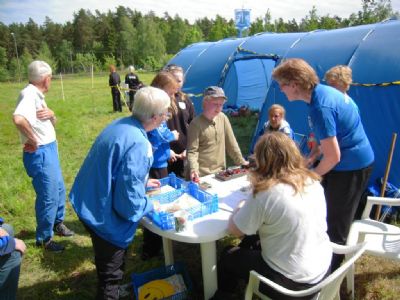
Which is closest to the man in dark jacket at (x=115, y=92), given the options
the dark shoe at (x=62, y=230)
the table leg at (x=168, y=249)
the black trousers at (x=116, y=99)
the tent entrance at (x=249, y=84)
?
the black trousers at (x=116, y=99)

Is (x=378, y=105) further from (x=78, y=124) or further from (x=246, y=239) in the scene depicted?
(x=78, y=124)

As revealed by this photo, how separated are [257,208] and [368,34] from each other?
4050 mm

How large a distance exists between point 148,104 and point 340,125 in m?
1.29

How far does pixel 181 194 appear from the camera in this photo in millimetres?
2393

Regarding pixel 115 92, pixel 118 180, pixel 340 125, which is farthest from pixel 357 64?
pixel 115 92

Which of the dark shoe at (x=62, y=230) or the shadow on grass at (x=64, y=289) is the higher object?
the dark shoe at (x=62, y=230)

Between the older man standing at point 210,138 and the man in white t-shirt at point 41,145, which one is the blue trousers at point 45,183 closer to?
the man in white t-shirt at point 41,145

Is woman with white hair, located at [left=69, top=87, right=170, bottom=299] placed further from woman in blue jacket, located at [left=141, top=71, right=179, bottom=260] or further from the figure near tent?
the figure near tent

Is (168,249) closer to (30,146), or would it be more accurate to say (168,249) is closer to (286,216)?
(286,216)

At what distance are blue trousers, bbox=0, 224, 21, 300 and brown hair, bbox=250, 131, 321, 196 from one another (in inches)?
59.8

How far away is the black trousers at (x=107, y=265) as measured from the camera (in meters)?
2.04

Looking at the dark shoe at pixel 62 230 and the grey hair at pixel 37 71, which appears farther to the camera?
the dark shoe at pixel 62 230

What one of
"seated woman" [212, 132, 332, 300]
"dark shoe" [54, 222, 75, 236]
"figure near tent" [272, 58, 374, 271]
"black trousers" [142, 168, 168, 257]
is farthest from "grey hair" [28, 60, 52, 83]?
"seated woman" [212, 132, 332, 300]

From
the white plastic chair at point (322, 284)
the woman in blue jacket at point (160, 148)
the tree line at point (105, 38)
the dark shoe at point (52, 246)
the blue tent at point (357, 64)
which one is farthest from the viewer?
the tree line at point (105, 38)
